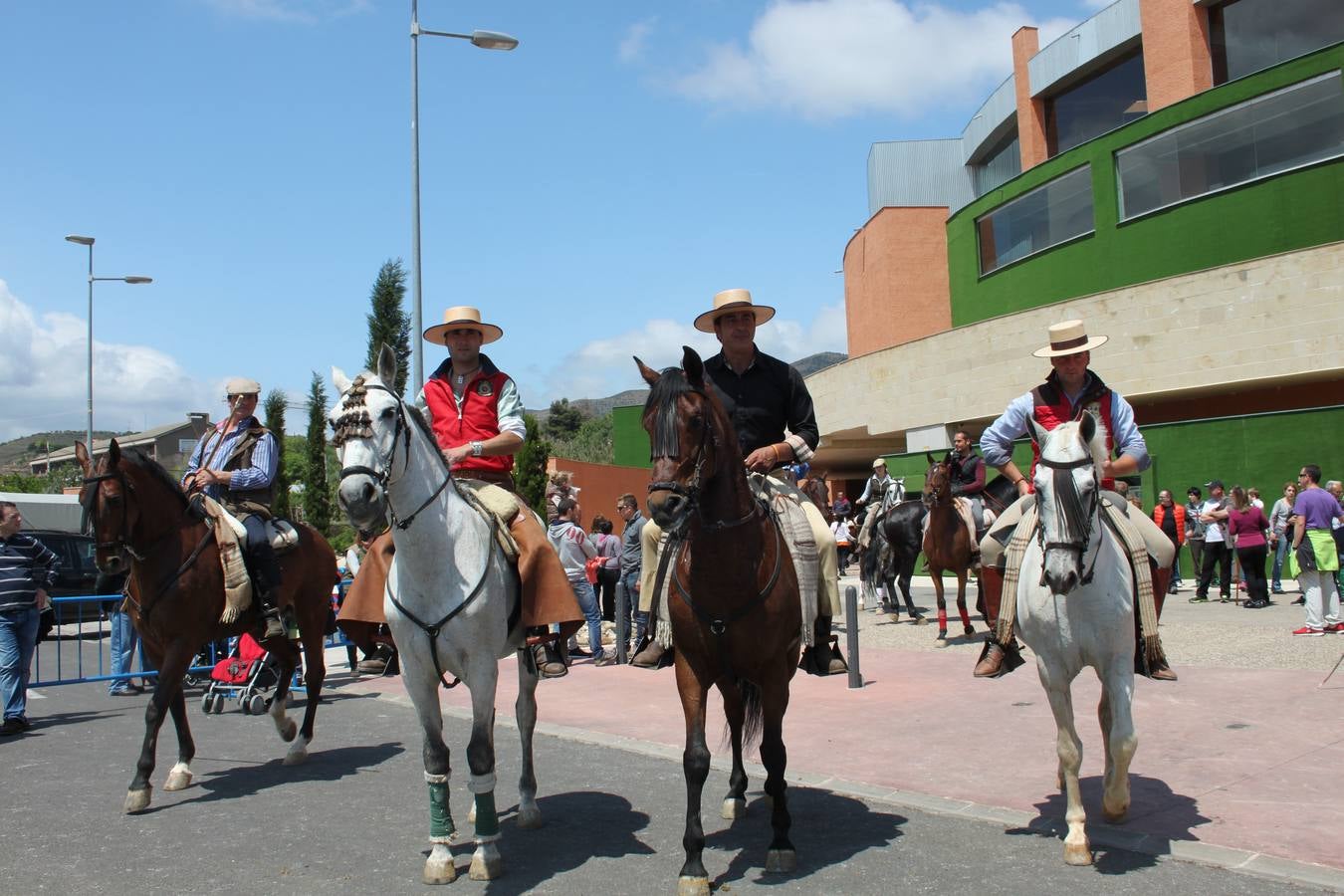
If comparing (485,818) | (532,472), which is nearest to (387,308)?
(532,472)

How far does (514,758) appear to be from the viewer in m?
8.35

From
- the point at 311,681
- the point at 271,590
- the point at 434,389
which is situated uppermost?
the point at 434,389

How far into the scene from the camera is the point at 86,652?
1873cm

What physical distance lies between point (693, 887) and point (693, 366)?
2.50 meters

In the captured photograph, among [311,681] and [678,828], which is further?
[311,681]

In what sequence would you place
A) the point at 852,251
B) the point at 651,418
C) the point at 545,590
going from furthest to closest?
the point at 852,251
the point at 545,590
the point at 651,418

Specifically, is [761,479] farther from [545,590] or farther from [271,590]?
[271,590]

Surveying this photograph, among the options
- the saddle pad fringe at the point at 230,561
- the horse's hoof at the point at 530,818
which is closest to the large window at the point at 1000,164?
the saddle pad fringe at the point at 230,561

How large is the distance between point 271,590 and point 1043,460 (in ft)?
20.7

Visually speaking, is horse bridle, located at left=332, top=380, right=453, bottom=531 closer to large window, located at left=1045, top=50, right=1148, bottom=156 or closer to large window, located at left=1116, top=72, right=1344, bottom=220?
large window, located at left=1116, top=72, right=1344, bottom=220

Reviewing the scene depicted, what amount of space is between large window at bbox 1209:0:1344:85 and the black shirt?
25.1 m

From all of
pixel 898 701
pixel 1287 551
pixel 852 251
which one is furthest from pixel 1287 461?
pixel 852 251

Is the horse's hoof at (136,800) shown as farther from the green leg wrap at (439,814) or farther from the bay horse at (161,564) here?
the green leg wrap at (439,814)

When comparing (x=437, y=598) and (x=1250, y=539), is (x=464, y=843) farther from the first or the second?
(x=1250, y=539)
